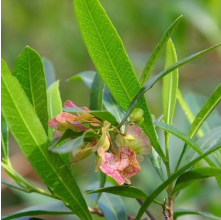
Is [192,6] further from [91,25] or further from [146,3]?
[91,25]

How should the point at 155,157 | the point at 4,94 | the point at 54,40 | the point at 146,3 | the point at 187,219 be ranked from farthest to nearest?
the point at 54,40 → the point at 146,3 → the point at 187,219 → the point at 155,157 → the point at 4,94

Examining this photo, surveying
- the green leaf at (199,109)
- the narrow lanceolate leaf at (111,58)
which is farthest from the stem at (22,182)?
the green leaf at (199,109)

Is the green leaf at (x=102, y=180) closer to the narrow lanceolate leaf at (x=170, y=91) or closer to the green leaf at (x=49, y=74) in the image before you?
the narrow lanceolate leaf at (x=170, y=91)

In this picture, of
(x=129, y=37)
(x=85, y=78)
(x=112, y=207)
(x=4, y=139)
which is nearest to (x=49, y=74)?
(x=85, y=78)

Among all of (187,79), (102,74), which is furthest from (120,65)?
(187,79)

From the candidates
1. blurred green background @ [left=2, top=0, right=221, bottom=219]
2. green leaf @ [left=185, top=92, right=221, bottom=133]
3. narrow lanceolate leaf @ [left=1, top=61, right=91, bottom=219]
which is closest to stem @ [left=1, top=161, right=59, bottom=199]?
narrow lanceolate leaf @ [left=1, top=61, right=91, bottom=219]

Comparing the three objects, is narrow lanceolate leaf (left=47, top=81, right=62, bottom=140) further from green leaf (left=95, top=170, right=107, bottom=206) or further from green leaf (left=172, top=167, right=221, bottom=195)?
green leaf (left=172, top=167, right=221, bottom=195)
